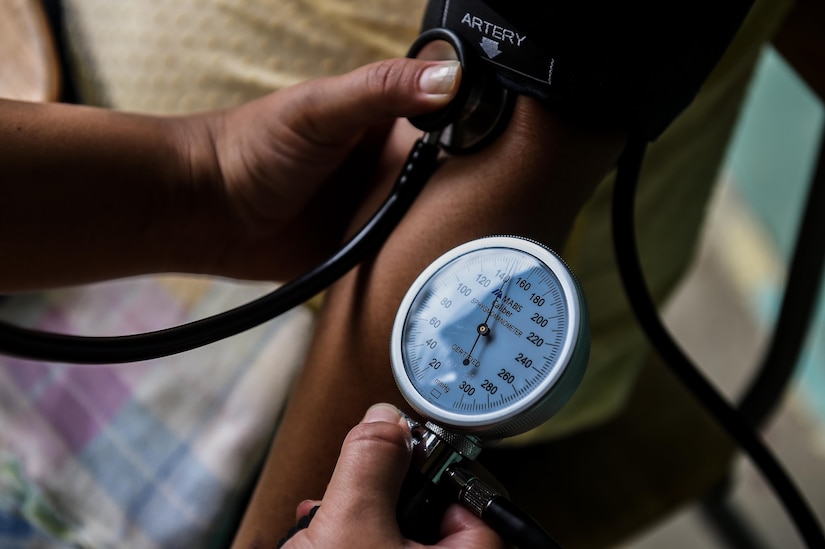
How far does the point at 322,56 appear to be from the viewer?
738 mm

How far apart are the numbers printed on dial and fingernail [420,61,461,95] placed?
0.13m

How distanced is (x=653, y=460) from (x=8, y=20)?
0.82m

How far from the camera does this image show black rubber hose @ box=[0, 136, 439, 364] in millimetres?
418

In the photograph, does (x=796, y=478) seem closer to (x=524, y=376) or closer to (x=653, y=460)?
(x=653, y=460)

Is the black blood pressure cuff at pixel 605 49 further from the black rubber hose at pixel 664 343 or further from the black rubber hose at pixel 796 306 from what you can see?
the black rubber hose at pixel 796 306

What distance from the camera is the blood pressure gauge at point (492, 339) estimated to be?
398mm

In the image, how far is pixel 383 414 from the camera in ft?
1.42

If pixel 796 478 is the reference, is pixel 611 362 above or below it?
above

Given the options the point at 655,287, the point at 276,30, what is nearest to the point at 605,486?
the point at 655,287

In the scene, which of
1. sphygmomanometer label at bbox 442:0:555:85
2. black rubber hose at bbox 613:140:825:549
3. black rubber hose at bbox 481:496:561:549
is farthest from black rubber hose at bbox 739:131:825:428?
black rubber hose at bbox 481:496:561:549

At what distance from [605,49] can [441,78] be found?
11cm

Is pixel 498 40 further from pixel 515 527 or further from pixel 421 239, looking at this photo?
pixel 515 527

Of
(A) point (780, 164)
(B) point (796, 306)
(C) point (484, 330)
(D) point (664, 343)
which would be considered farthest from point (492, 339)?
(A) point (780, 164)

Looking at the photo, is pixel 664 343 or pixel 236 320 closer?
pixel 236 320
